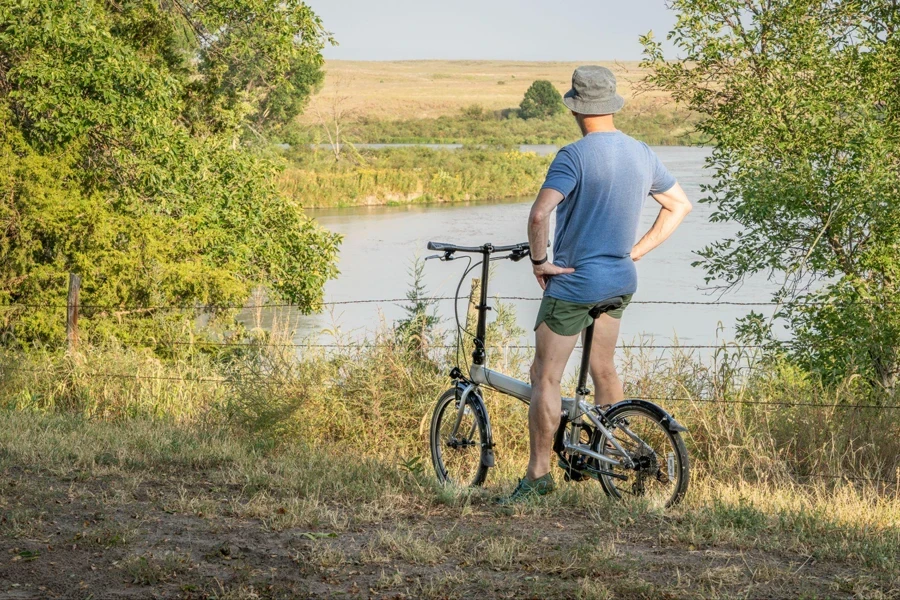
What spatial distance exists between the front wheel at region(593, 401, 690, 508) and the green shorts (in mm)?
422

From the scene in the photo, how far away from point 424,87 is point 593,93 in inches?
6257

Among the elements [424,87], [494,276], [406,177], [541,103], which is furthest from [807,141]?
[424,87]

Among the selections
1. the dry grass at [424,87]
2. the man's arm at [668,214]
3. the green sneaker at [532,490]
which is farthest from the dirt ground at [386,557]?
the dry grass at [424,87]

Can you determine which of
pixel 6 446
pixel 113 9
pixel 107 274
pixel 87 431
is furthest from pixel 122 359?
pixel 113 9

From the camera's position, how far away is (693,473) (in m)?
5.89

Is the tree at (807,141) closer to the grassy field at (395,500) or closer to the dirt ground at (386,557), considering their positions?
the grassy field at (395,500)

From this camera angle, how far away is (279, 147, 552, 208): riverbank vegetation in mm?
47688

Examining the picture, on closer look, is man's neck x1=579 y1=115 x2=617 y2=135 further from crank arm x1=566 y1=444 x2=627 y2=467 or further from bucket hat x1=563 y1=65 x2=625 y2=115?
crank arm x1=566 y1=444 x2=627 y2=467

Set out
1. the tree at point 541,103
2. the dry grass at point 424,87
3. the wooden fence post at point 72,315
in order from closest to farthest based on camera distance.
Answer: the wooden fence post at point 72,315 → the tree at point 541,103 → the dry grass at point 424,87

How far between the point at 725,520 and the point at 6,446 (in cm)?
419

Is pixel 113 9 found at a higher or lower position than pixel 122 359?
higher

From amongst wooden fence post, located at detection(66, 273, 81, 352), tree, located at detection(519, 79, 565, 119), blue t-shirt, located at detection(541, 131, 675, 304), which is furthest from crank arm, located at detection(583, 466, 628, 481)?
tree, located at detection(519, 79, 565, 119)

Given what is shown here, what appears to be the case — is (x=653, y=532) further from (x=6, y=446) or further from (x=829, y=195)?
(x=829, y=195)

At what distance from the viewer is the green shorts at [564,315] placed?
15.4 feet
